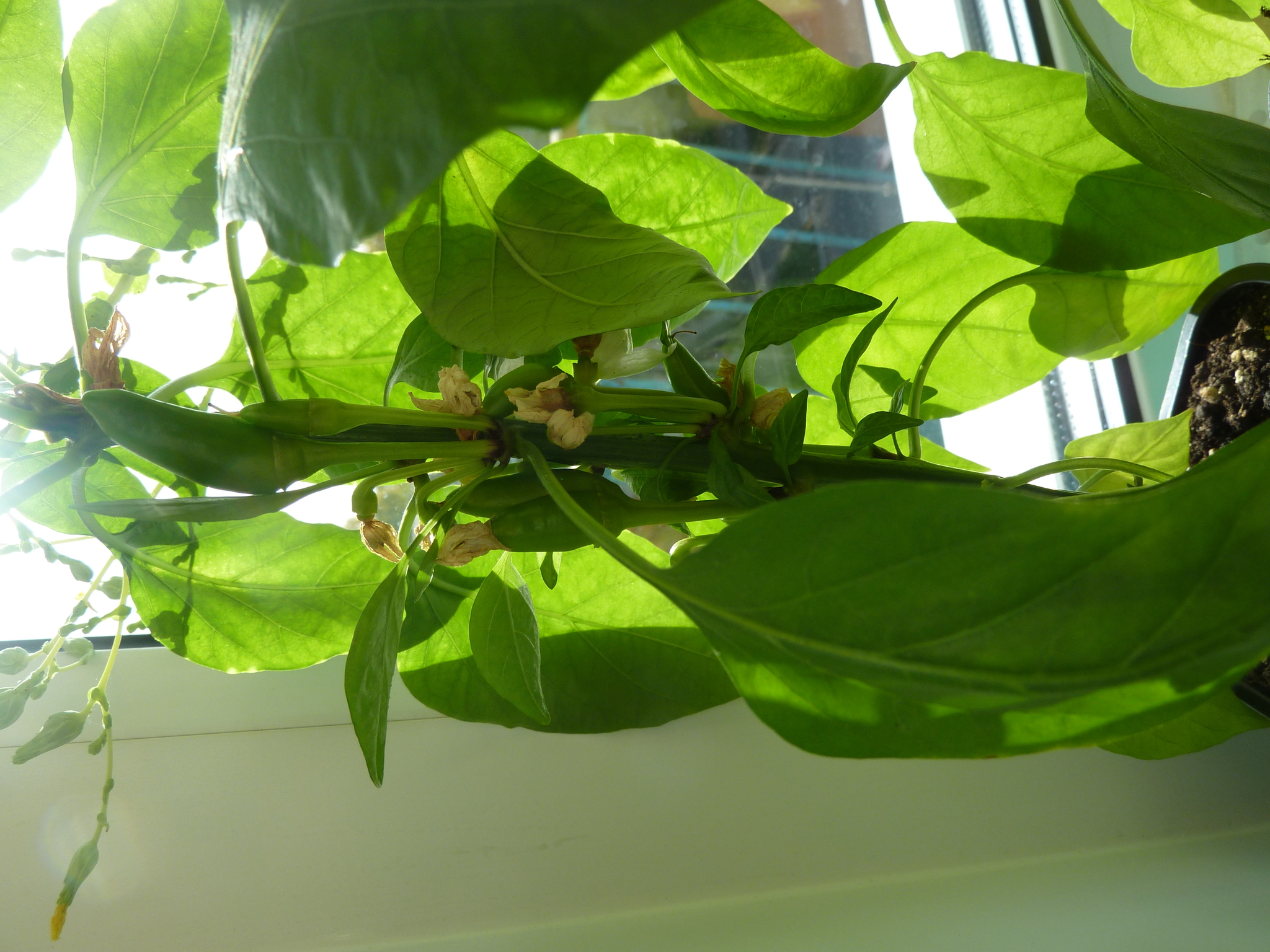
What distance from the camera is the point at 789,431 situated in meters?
0.23

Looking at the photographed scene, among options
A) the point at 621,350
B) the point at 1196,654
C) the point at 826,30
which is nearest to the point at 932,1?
the point at 826,30

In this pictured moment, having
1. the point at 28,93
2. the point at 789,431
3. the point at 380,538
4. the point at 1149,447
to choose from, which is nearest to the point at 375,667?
the point at 380,538

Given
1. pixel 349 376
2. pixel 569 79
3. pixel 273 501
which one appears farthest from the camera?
pixel 349 376

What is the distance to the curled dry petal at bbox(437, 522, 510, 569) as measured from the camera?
24cm

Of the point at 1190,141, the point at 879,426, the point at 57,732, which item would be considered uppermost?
the point at 1190,141

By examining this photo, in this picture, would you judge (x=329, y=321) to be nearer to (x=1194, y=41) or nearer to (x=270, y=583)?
(x=270, y=583)

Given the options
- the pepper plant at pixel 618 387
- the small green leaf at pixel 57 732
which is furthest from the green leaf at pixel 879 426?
the small green leaf at pixel 57 732

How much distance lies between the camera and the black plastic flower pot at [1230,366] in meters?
0.37

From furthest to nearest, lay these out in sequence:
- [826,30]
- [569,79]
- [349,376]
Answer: [826,30]
[349,376]
[569,79]

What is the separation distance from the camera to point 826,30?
66 centimetres

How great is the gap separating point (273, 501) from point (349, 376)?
134 millimetres

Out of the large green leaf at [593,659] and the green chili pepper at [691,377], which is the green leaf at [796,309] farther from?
the large green leaf at [593,659]

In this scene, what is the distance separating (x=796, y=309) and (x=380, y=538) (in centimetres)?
16

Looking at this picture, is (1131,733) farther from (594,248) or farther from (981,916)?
(981,916)
